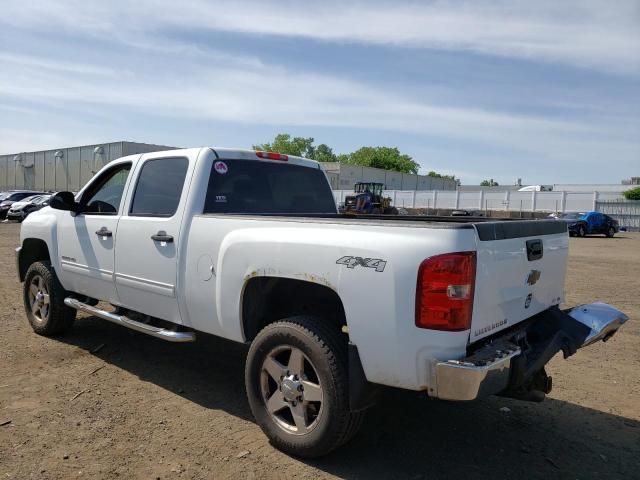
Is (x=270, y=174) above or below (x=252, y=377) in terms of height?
above

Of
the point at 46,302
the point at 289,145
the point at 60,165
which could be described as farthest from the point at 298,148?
the point at 46,302

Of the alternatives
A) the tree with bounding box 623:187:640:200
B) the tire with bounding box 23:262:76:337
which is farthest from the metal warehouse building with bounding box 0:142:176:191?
the tree with bounding box 623:187:640:200

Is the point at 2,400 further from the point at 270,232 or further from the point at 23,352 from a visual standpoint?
the point at 270,232

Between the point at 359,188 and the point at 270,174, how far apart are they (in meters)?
35.4

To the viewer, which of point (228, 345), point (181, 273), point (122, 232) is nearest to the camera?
point (181, 273)

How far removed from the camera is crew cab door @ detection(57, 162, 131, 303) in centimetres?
495

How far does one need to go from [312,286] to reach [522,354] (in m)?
1.36

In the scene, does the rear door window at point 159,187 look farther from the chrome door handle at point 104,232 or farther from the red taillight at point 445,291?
the red taillight at point 445,291

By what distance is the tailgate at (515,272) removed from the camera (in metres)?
2.97

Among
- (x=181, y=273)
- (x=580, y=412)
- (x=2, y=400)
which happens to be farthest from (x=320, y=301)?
(x=2, y=400)

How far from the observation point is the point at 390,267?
2.89 metres

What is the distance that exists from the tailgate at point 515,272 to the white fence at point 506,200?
38.1 meters

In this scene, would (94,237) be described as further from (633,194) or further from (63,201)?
(633,194)

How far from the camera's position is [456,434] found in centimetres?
389
